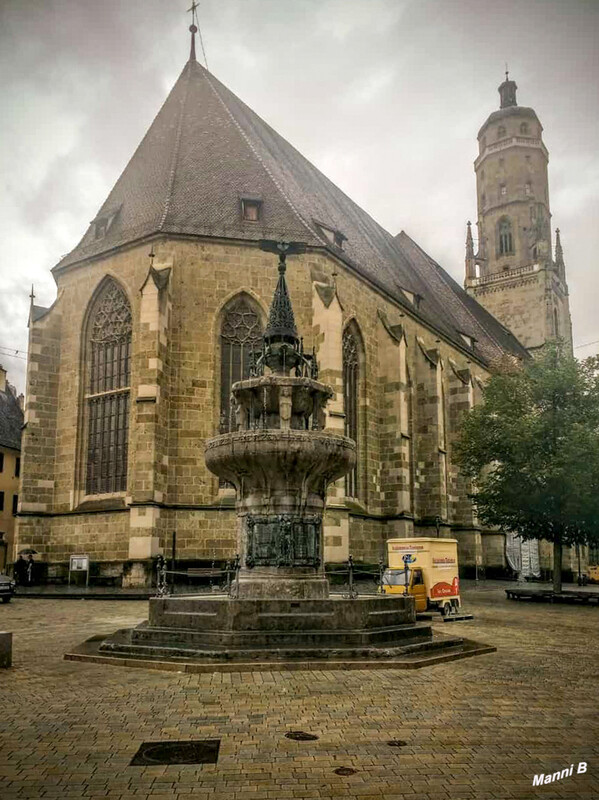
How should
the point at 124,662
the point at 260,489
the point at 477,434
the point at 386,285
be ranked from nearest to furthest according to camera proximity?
the point at 124,662 → the point at 260,489 → the point at 477,434 → the point at 386,285

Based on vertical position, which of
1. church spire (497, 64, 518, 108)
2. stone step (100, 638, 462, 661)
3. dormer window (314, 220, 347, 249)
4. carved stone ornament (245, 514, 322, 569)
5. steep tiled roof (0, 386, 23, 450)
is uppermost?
church spire (497, 64, 518, 108)

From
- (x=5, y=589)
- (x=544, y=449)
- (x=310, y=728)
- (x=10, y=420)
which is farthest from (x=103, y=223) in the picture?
(x=310, y=728)

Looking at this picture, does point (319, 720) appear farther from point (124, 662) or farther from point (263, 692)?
point (124, 662)

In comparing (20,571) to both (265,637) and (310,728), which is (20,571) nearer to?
(265,637)

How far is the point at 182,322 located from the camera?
2686 cm

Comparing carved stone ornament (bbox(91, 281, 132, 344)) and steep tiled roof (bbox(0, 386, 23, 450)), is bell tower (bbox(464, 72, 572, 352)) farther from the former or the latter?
carved stone ornament (bbox(91, 281, 132, 344))

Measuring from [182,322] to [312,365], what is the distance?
46.5ft

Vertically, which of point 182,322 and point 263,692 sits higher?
point 182,322

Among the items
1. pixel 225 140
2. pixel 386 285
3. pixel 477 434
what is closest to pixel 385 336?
pixel 386 285

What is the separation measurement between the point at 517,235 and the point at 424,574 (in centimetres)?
4546

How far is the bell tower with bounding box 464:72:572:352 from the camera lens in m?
58.4

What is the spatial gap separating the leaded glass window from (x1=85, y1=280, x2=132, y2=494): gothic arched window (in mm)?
8225

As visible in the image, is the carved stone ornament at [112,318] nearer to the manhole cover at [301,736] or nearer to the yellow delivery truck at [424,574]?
the yellow delivery truck at [424,574]

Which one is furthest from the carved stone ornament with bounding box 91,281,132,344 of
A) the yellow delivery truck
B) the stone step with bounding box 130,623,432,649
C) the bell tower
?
the bell tower
